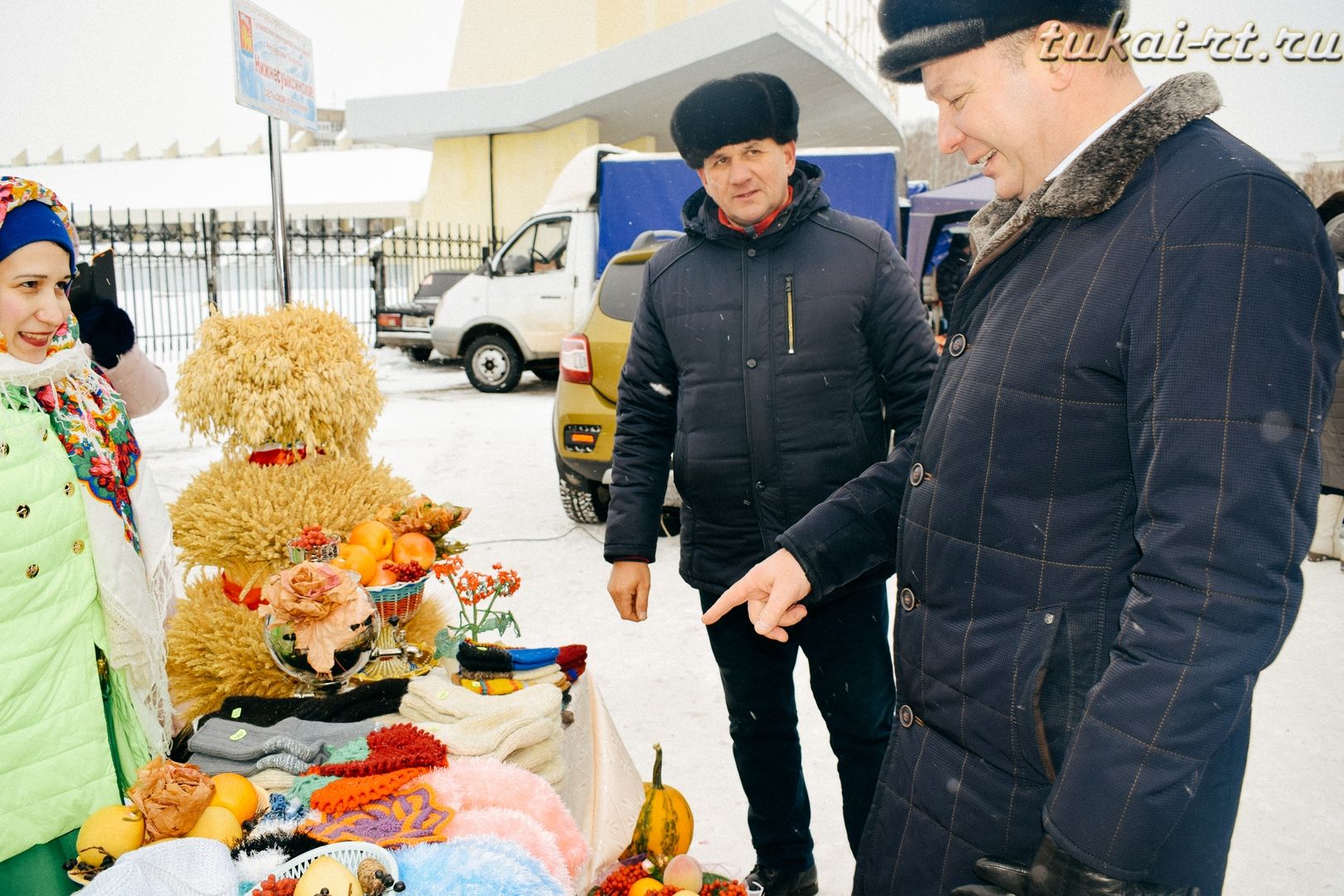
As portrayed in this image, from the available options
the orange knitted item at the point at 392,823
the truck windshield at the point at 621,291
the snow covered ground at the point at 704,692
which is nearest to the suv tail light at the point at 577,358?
the truck windshield at the point at 621,291

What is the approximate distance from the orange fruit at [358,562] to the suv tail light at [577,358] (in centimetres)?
358

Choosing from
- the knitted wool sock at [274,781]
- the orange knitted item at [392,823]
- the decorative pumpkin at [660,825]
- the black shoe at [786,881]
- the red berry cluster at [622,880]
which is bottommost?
the black shoe at [786,881]

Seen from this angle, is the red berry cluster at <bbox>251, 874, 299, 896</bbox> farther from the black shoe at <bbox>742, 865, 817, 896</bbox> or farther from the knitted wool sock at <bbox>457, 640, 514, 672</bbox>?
the black shoe at <bbox>742, 865, 817, 896</bbox>

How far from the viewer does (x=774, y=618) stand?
64.6 inches

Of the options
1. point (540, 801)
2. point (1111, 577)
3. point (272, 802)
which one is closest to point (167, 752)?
point (272, 802)

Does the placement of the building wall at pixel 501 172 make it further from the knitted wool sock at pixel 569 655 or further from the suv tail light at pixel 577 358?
the knitted wool sock at pixel 569 655

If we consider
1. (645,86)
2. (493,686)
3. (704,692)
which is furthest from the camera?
(645,86)

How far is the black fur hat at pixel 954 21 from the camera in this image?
1.14 m

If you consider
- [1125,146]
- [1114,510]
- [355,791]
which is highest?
[1125,146]

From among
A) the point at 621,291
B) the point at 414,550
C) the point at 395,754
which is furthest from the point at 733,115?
the point at 621,291

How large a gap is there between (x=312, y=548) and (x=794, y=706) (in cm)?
141

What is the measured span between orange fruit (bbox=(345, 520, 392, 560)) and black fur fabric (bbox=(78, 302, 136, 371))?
0.82 m

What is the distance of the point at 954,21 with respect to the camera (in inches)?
47.5

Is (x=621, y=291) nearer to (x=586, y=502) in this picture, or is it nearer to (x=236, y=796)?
(x=586, y=502)
